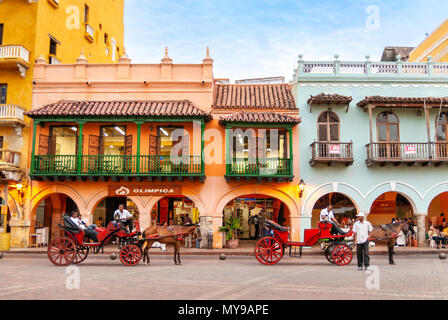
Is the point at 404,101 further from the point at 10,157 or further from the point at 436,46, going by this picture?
the point at 10,157

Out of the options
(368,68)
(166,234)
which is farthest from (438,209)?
(166,234)

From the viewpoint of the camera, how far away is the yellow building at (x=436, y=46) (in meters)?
24.7

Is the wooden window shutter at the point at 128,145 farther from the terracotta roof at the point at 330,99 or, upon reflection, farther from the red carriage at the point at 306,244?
the red carriage at the point at 306,244

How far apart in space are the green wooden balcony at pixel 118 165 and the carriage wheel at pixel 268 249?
6600 millimetres

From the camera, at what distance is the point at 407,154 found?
20.1 m

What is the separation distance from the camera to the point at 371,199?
20391 millimetres

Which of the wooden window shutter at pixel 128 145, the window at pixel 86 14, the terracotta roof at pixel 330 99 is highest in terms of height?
the window at pixel 86 14

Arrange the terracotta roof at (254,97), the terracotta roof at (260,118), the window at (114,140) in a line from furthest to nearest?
the terracotta roof at (254,97) < the window at (114,140) < the terracotta roof at (260,118)

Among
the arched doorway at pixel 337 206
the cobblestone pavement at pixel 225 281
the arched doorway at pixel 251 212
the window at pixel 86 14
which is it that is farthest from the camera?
the window at pixel 86 14

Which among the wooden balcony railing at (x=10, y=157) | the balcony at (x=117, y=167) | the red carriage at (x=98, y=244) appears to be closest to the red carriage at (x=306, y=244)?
the red carriage at (x=98, y=244)

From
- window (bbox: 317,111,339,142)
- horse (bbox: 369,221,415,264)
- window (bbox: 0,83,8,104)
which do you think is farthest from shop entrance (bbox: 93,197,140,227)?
horse (bbox: 369,221,415,264)

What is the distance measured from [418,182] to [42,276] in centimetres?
1734

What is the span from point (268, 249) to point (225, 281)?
372cm
